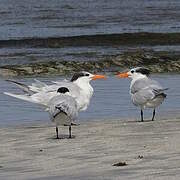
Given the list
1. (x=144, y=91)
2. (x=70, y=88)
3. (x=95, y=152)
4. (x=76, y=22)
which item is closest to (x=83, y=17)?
(x=76, y=22)

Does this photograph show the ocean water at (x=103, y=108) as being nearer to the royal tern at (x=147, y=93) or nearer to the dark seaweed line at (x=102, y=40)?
the royal tern at (x=147, y=93)

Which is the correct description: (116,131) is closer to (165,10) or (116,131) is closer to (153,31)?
(153,31)

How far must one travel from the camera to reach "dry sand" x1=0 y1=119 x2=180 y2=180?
7465 millimetres

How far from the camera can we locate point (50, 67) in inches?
831

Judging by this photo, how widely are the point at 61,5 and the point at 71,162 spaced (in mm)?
40353

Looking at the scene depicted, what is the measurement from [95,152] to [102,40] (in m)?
20.2

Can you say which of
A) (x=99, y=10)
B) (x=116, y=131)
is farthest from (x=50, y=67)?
(x=99, y=10)

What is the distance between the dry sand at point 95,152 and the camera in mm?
7465

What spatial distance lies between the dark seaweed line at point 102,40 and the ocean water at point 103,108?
38.1ft

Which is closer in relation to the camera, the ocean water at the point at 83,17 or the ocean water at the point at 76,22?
the ocean water at the point at 76,22

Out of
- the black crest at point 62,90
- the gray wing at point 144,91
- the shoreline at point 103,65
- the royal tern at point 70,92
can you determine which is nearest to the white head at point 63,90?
the black crest at point 62,90

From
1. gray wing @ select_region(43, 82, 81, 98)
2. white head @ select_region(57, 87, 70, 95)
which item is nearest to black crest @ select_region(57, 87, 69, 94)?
white head @ select_region(57, 87, 70, 95)

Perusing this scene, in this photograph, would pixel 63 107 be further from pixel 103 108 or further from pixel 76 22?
pixel 76 22

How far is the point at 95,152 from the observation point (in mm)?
8609
